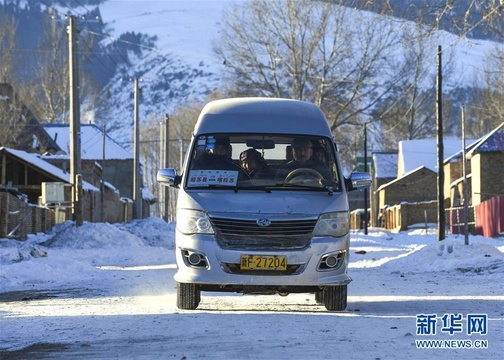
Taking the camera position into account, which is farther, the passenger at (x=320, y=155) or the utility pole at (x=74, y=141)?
the utility pole at (x=74, y=141)

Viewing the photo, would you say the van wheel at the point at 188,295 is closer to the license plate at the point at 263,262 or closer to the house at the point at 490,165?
the license plate at the point at 263,262

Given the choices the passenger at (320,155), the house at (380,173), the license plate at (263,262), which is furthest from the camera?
the house at (380,173)

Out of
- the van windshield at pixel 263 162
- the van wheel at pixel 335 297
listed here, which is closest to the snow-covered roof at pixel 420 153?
the van windshield at pixel 263 162

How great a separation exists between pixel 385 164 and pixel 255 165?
304 feet

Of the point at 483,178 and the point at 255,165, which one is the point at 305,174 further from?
the point at 483,178

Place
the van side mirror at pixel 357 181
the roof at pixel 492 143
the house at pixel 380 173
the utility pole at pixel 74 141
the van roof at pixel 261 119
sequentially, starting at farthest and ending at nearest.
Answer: the house at pixel 380 173 < the roof at pixel 492 143 < the utility pole at pixel 74 141 < the van side mirror at pixel 357 181 < the van roof at pixel 261 119

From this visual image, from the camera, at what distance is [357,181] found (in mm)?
12820

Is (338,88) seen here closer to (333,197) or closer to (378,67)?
(378,67)

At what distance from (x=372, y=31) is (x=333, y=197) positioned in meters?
50.3

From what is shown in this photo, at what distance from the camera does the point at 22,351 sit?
8703 millimetres

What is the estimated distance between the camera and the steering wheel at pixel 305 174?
12.1m

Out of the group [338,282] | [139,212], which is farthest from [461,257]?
[139,212]

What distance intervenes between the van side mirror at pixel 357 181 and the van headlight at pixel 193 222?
89.8 inches

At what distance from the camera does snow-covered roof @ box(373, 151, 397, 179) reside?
335ft
